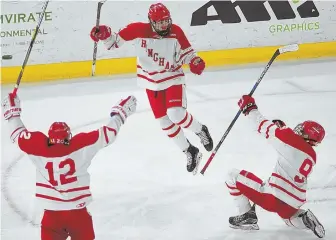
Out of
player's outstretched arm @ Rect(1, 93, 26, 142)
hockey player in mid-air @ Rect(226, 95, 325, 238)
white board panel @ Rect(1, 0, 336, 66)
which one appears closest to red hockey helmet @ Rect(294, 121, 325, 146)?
hockey player in mid-air @ Rect(226, 95, 325, 238)

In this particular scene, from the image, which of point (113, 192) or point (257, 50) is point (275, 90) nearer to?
point (257, 50)

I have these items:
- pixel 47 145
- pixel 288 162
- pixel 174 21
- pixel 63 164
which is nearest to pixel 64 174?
pixel 63 164

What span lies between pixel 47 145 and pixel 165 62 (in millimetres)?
1263

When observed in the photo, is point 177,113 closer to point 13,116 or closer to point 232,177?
point 232,177

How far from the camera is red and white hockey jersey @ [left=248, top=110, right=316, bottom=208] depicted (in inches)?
147

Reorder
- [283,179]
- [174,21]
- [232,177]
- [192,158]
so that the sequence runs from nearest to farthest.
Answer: [283,179], [232,177], [192,158], [174,21]

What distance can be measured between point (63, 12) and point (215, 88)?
5.69 ft

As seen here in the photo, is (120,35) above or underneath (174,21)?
underneath

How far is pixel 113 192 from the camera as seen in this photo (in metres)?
4.79

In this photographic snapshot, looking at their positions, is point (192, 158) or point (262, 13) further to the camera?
point (262, 13)

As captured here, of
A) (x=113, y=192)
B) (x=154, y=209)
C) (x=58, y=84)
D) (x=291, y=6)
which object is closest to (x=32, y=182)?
(x=113, y=192)

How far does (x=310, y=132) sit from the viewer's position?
375 cm

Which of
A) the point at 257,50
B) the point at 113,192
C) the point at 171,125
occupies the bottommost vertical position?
the point at 113,192

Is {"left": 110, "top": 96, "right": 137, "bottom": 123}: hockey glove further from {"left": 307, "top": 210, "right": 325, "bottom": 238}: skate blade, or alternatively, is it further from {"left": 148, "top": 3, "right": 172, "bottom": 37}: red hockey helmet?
{"left": 307, "top": 210, "right": 325, "bottom": 238}: skate blade
